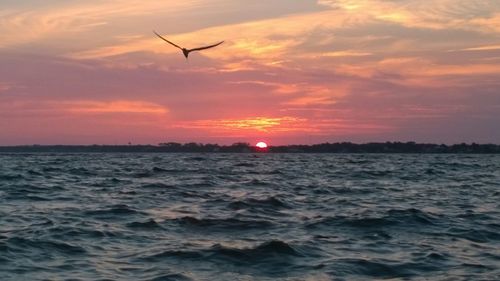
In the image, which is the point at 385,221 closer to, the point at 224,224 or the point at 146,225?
the point at 224,224

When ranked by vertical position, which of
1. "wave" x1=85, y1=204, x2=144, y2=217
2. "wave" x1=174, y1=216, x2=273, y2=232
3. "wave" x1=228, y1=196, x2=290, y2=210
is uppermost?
"wave" x1=228, y1=196, x2=290, y2=210

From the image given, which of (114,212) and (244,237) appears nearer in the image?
(244,237)

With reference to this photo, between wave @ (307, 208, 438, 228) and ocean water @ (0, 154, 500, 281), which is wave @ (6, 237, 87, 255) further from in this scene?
wave @ (307, 208, 438, 228)

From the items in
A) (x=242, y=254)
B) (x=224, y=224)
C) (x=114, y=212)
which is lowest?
(x=242, y=254)

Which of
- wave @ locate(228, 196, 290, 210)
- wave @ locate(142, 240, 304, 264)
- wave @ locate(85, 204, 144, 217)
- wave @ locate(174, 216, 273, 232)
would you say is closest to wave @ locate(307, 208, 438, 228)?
wave @ locate(174, 216, 273, 232)

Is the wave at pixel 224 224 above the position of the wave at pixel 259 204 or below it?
below

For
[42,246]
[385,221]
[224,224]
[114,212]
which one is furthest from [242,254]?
[114,212]

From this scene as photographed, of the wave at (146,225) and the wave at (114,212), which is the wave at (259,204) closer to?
the wave at (114,212)

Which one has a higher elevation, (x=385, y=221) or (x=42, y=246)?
(x=385, y=221)

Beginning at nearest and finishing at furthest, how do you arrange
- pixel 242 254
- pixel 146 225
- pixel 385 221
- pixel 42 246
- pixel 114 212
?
1. pixel 242 254
2. pixel 42 246
3. pixel 146 225
4. pixel 385 221
5. pixel 114 212

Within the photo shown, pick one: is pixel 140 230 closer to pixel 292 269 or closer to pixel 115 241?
pixel 115 241

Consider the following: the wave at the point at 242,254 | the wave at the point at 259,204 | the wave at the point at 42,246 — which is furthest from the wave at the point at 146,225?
the wave at the point at 259,204

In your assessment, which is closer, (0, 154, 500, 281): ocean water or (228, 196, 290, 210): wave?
(0, 154, 500, 281): ocean water

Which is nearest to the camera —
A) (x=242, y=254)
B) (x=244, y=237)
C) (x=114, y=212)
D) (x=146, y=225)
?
(x=242, y=254)
